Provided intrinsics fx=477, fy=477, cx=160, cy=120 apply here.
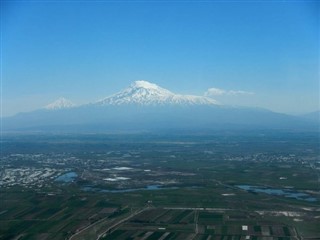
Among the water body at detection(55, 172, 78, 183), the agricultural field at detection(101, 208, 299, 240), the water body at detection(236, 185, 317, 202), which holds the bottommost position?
the agricultural field at detection(101, 208, 299, 240)

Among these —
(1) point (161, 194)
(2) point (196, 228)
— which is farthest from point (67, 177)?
(2) point (196, 228)

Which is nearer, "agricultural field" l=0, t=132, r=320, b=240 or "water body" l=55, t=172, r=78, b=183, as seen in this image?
"agricultural field" l=0, t=132, r=320, b=240

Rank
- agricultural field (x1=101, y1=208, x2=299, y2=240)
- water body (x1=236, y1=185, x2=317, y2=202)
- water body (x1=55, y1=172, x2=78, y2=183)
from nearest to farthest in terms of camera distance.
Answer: agricultural field (x1=101, y1=208, x2=299, y2=240), water body (x1=236, y1=185, x2=317, y2=202), water body (x1=55, y1=172, x2=78, y2=183)

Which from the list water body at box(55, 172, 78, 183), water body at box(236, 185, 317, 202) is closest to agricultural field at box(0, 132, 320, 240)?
water body at box(236, 185, 317, 202)

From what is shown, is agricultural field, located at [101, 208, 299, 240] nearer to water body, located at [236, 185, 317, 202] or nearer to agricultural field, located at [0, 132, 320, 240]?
agricultural field, located at [0, 132, 320, 240]

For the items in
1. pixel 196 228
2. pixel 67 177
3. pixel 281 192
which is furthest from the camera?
pixel 67 177

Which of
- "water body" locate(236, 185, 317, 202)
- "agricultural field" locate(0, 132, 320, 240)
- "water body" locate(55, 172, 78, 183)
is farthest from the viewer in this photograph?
"water body" locate(55, 172, 78, 183)

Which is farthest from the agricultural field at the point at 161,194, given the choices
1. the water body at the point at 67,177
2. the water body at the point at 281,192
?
the water body at the point at 67,177

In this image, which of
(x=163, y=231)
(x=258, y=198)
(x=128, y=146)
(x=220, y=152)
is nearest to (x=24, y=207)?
(x=163, y=231)

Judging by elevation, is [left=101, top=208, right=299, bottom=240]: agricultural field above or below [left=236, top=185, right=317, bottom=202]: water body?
below

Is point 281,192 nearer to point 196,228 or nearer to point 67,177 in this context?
point 196,228
